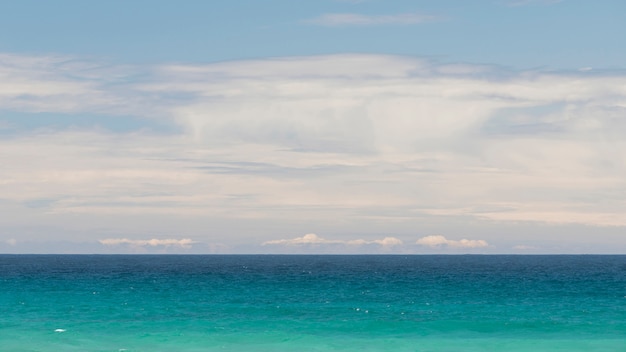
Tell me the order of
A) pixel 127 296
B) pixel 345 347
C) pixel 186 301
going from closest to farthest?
pixel 345 347 → pixel 186 301 → pixel 127 296

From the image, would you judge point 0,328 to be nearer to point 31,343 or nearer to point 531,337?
point 31,343

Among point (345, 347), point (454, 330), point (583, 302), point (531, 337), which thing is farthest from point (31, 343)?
point (583, 302)

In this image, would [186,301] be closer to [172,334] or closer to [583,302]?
[172,334]

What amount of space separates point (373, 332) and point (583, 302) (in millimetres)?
28689

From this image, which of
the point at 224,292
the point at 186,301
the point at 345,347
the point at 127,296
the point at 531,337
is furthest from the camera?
the point at 224,292

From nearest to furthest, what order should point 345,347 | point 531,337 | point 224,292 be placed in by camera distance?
point 345,347, point 531,337, point 224,292

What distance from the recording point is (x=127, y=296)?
7881 centimetres

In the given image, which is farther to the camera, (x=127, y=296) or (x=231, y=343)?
(x=127, y=296)

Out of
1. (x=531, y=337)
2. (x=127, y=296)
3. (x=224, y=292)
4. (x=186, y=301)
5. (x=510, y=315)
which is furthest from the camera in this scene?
(x=224, y=292)

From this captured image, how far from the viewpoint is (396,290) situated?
292 feet

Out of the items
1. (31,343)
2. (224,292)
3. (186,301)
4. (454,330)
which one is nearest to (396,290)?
(224,292)

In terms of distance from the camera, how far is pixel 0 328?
5291 centimetres

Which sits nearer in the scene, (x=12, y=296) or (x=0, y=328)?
(x=0, y=328)

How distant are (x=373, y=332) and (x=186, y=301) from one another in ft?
83.0
